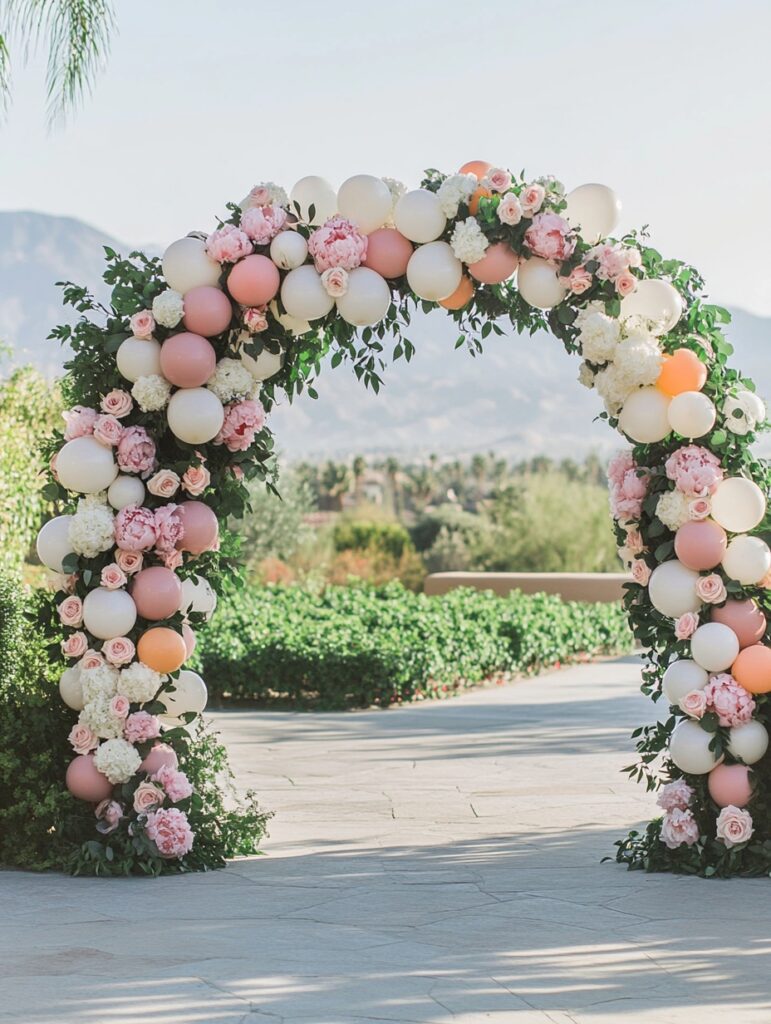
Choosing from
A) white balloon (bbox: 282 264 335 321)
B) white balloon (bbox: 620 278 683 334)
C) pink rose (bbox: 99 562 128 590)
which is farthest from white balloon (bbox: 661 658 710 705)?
pink rose (bbox: 99 562 128 590)

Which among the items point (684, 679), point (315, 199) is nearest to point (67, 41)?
point (315, 199)

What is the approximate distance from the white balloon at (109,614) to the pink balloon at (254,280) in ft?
4.74

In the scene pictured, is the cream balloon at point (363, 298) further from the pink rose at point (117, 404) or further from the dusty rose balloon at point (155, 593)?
the dusty rose balloon at point (155, 593)

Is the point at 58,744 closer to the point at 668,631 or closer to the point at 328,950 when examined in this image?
the point at 328,950

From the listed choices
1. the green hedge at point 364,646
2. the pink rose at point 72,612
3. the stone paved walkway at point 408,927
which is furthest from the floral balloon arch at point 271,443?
the green hedge at point 364,646

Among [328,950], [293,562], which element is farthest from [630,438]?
[293,562]

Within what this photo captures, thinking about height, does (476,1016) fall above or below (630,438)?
below

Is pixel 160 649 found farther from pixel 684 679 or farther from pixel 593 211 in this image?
pixel 593 211

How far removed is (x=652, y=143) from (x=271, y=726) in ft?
603

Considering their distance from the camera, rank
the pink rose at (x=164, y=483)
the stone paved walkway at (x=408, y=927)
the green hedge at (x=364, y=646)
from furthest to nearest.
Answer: the green hedge at (x=364, y=646), the pink rose at (x=164, y=483), the stone paved walkway at (x=408, y=927)

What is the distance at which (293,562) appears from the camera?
79.8ft

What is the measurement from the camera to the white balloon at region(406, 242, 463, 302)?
6094 mm

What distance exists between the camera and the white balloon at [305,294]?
6.06m

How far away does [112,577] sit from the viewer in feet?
19.6
